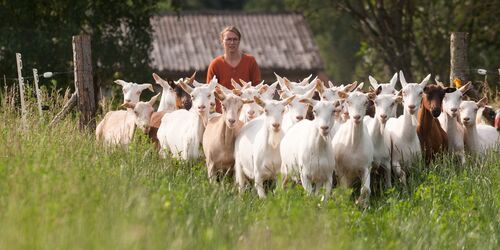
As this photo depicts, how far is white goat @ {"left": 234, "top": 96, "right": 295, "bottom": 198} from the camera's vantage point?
13469mm

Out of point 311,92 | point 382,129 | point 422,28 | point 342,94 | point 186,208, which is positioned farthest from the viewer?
point 422,28

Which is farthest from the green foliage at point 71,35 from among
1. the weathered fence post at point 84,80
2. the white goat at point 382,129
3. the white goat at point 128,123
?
the white goat at point 382,129

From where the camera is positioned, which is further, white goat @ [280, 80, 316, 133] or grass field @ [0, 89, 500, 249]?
white goat @ [280, 80, 316, 133]

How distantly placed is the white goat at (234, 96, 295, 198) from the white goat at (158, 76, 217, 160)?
2.81ft

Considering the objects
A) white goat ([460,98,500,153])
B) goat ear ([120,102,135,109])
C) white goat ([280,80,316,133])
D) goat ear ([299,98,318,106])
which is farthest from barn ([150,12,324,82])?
goat ear ([299,98,318,106])

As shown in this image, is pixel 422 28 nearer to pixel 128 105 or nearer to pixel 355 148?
pixel 128 105

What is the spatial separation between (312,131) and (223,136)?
4.61ft

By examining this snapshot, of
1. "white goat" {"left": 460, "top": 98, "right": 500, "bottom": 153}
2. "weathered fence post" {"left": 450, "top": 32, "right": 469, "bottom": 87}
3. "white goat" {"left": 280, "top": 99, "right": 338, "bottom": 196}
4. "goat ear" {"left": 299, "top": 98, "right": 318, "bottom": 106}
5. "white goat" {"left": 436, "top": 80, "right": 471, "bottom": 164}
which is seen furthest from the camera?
"weathered fence post" {"left": 450, "top": 32, "right": 469, "bottom": 87}

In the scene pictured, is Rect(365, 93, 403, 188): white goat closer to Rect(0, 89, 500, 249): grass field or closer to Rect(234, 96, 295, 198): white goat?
Rect(0, 89, 500, 249): grass field

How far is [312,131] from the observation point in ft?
43.0

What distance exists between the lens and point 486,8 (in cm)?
3011

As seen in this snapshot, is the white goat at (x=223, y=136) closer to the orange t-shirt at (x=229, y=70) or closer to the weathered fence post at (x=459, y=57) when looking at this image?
the orange t-shirt at (x=229, y=70)

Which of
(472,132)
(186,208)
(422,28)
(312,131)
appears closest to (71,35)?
(472,132)

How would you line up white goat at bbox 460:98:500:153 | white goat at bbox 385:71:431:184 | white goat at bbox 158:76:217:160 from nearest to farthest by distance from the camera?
white goat at bbox 385:71:431:184
white goat at bbox 158:76:217:160
white goat at bbox 460:98:500:153
